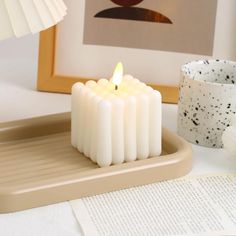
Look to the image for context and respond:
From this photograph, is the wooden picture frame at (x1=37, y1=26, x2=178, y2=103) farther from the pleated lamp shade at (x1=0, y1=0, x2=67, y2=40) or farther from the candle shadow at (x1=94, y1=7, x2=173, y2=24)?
the pleated lamp shade at (x1=0, y1=0, x2=67, y2=40)

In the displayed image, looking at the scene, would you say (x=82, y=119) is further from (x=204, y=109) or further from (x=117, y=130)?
(x=204, y=109)

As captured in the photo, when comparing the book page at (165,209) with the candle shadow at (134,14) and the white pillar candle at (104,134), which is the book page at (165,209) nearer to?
the white pillar candle at (104,134)

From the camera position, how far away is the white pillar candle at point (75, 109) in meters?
0.77

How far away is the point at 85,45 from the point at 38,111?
4.8 inches

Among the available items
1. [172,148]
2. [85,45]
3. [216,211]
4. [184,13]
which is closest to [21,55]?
[85,45]

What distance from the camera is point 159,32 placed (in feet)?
3.13

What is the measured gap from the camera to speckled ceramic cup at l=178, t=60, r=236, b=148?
31.7 inches

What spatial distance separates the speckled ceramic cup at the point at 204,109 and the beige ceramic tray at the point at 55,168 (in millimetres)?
42

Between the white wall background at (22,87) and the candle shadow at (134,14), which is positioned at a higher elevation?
the candle shadow at (134,14)

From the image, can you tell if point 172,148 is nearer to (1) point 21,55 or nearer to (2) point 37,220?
(2) point 37,220

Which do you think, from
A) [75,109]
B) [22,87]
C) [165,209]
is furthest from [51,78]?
[165,209]

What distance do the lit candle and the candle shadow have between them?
7.7 inches

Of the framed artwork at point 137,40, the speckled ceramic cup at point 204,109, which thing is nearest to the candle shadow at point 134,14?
the framed artwork at point 137,40

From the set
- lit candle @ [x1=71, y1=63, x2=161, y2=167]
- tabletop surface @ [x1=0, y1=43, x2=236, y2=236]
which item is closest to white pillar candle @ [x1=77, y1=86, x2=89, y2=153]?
lit candle @ [x1=71, y1=63, x2=161, y2=167]
